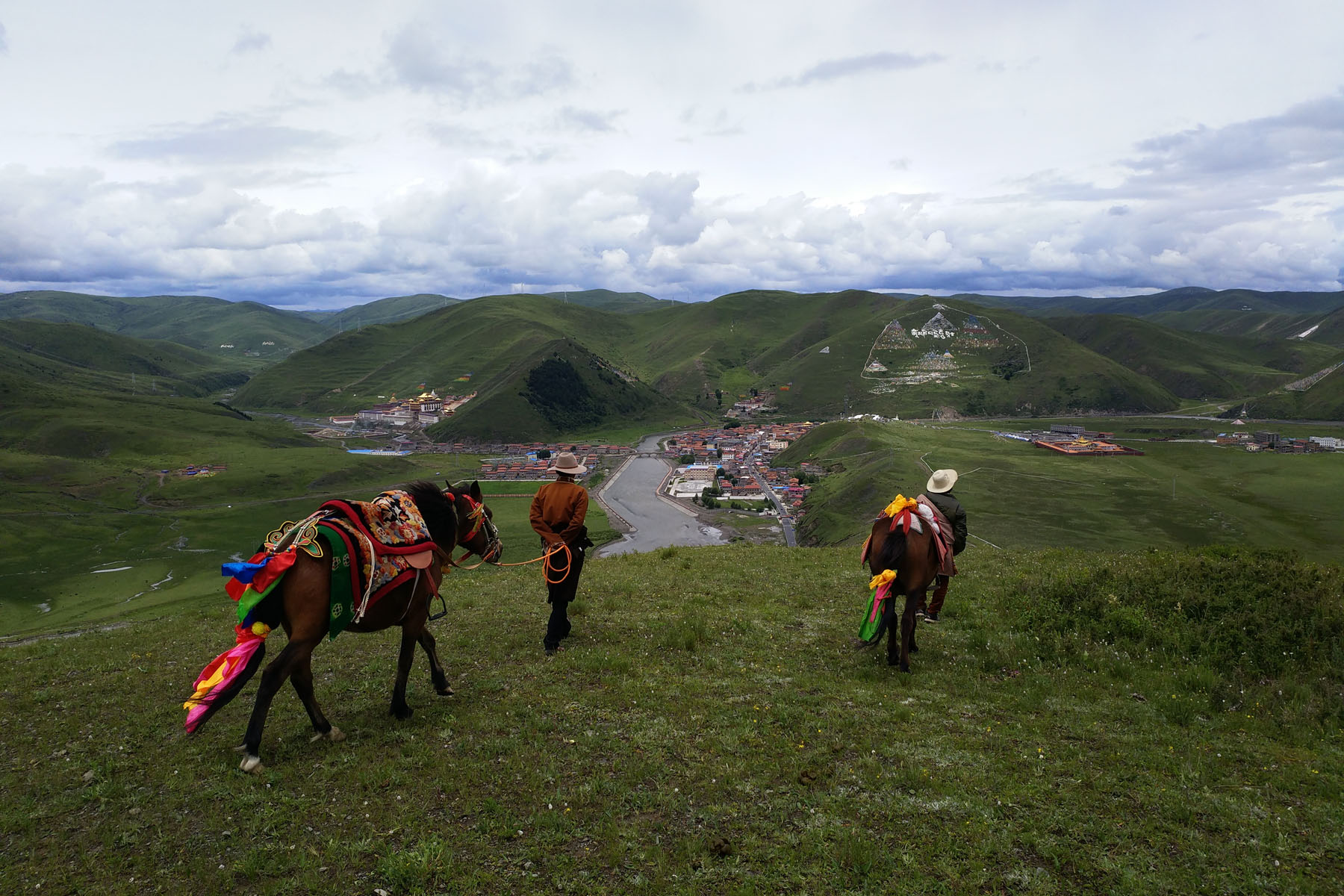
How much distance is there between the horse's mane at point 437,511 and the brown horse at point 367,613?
0.01 meters

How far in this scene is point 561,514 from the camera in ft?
39.1

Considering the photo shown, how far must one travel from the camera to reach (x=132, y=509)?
10325cm

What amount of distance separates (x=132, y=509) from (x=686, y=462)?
10207 centimetres

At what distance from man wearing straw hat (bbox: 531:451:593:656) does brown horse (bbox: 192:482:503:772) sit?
1285 mm

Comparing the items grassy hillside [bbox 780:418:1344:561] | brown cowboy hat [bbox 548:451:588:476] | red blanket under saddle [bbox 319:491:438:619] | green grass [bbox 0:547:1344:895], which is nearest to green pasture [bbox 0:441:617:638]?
grassy hillside [bbox 780:418:1344:561]

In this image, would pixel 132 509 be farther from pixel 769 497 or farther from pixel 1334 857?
pixel 1334 857

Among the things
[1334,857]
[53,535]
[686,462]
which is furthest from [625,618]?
[686,462]

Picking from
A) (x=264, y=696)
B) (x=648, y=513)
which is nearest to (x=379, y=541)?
(x=264, y=696)

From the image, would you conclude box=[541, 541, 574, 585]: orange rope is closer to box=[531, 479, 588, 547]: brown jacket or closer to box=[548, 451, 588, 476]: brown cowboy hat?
box=[531, 479, 588, 547]: brown jacket

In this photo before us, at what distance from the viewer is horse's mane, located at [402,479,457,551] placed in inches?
392

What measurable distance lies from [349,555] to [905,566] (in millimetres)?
8301

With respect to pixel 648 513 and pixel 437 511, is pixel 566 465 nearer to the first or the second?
pixel 437 511

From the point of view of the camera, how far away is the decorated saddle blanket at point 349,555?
26.2 ft

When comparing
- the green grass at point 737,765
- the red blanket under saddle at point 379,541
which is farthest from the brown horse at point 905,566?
the red blanket under saddle at point 379,541
